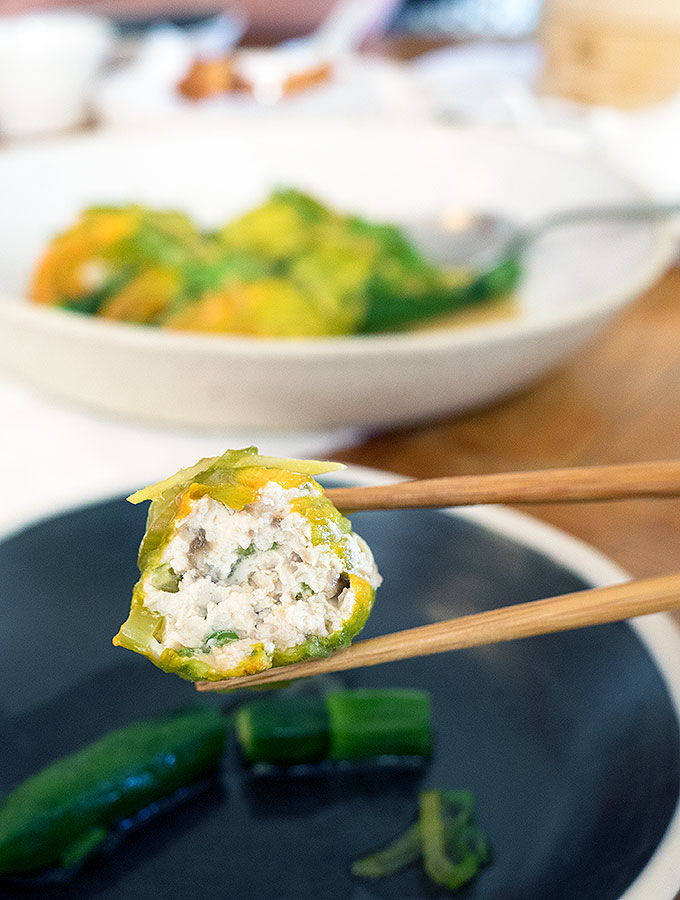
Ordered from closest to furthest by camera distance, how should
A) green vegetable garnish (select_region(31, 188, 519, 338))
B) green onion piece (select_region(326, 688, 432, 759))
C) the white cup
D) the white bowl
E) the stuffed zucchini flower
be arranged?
the stuffed zucchini flower
green onion piece (select_region(326, 688, 432, 759))
the white bowl
green vegetable garnish (select_region(31, 188, 519, 338))
the white cup

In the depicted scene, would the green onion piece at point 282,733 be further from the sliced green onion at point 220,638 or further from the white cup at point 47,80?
the white cup at point 47,80

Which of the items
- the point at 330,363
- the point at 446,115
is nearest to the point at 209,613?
the point at 330,363

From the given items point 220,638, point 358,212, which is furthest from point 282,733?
point 358,212

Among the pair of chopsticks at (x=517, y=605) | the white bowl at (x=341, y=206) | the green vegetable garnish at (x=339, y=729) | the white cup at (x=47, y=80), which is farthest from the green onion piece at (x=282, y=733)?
the white cup at (x=47, y=80)

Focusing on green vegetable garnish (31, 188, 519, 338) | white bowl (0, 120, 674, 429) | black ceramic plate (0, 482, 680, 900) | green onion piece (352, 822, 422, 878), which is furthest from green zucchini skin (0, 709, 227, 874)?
green vegetable garnish (31, 188, 519, 338)

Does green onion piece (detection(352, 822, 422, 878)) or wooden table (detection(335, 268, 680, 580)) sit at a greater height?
wooden table (detection(335, 268, 680, 580))

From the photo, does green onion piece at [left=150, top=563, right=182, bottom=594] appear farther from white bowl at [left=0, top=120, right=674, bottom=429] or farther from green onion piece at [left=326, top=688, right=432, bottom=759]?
white bowl at [left=0, top=120, right=674, bottom=429]
